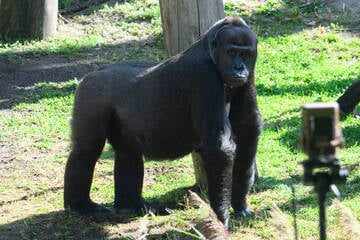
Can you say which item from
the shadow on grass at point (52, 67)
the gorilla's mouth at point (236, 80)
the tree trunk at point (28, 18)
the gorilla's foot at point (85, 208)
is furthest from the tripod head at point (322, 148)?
the tree trunk at point (28, 18)

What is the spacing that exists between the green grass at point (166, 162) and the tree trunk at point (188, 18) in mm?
1296

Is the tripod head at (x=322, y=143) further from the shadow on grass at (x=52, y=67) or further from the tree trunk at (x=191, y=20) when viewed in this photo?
the shadow on grass at (x=52, y=67)

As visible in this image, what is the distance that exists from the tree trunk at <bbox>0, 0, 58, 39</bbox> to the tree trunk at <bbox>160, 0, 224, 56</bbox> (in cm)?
508

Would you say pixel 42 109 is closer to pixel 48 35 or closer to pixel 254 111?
pixel 48 35

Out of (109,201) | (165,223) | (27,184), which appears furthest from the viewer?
(27,184)

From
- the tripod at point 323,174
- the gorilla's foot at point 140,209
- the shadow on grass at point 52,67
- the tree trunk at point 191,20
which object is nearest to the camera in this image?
the tripod at point 323,174

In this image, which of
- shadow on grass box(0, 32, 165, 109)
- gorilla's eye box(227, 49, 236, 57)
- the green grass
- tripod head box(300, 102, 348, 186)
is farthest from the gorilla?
shadow on grass box(0, 32, 165, 109)

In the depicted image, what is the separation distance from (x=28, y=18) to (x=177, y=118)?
20.4ft

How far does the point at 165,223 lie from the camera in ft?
17.8

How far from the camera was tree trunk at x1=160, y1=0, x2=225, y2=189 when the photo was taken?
6.01 m

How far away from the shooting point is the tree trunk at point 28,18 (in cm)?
1075

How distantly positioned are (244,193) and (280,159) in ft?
4.18

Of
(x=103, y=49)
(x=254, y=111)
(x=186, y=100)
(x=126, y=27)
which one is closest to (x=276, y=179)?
(x=254, y=111)

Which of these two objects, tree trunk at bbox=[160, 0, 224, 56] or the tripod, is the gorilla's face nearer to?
tree trunk at bbox=[160, 0, 224, 56]
